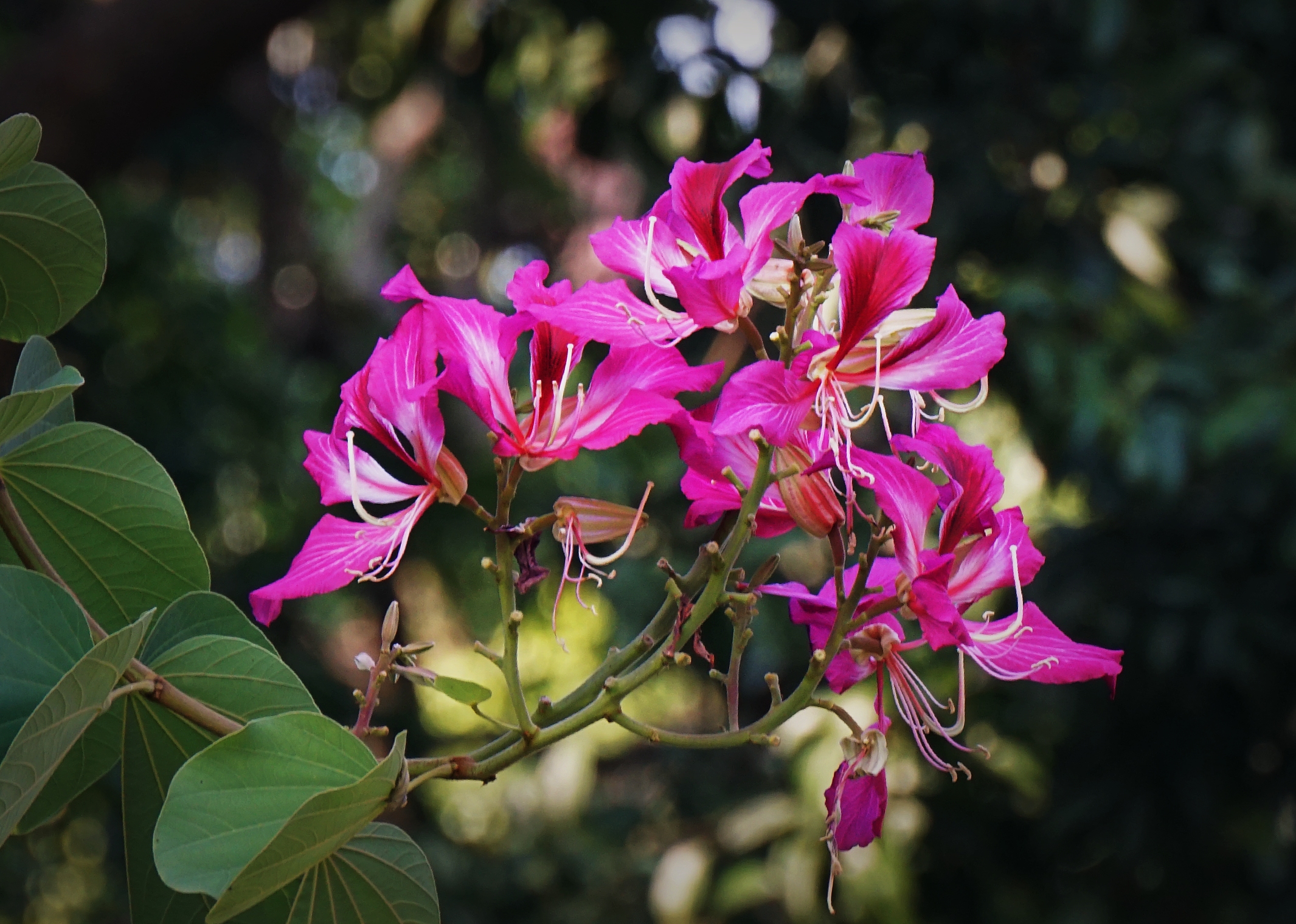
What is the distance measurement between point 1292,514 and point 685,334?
1714 mm

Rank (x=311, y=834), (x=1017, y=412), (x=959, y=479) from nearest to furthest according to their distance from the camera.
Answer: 1. (x=311, y=834)
2. (x=959, y=479)
3. (x=1017, y=412)

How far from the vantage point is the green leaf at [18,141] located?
53cm

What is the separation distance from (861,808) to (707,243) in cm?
27

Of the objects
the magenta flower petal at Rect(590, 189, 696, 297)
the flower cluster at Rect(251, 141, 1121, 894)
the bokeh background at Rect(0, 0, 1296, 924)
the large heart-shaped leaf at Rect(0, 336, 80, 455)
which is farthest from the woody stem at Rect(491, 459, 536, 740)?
the bokeh background at Rect(0, 0, 1296, 924)

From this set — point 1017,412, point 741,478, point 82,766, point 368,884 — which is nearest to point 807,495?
point 741,478

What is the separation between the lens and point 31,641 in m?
0.51

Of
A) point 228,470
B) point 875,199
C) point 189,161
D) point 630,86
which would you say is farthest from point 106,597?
point 189,161

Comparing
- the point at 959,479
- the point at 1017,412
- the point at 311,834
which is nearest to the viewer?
the point at 311,834

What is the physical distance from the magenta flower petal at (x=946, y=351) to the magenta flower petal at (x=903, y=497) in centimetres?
4

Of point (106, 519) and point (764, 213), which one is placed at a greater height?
point (764, 213)

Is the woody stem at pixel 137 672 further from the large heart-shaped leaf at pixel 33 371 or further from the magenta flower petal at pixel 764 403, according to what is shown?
the magenta flower petal at pixel 764 403

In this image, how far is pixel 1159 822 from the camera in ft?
7.18

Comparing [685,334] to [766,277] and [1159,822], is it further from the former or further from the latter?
[1159,822]

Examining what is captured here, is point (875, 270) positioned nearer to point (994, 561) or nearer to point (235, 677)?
point (994, 561)
